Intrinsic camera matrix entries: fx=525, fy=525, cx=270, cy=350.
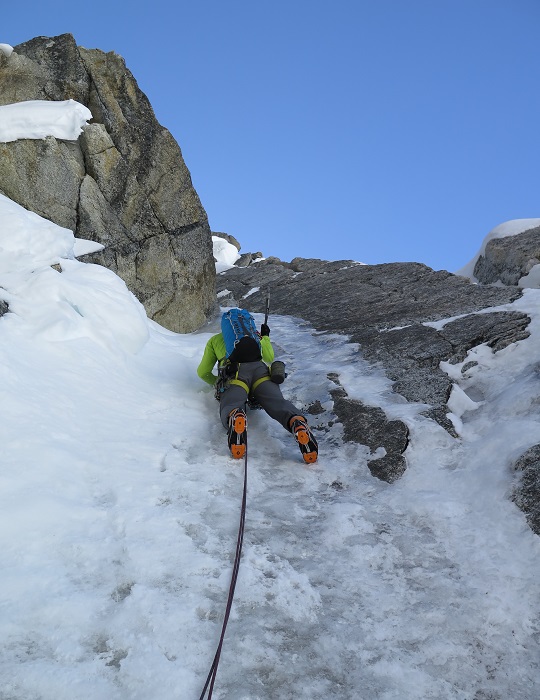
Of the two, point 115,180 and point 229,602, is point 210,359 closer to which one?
point 229,602

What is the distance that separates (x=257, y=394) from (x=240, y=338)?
3.05 ft

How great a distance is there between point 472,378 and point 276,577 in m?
5.48

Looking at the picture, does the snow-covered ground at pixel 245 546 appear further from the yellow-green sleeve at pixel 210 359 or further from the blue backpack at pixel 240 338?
the blue backpack at pixel 240 338

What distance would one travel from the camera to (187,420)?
24.4 feet

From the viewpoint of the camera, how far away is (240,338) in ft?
26.1

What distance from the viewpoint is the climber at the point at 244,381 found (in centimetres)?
650

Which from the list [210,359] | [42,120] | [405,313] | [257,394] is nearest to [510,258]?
[405,313]

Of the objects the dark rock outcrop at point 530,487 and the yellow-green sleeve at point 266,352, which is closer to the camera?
the dark rock outcrop at point 530,487

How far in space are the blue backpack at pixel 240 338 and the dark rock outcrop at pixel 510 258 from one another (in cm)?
1221

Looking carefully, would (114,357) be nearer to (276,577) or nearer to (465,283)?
(276,577)

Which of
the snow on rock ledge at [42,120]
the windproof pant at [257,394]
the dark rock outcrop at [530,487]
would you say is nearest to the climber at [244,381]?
the windproof pant at [257,394]

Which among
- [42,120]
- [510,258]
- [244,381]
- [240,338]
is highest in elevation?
[510,258]

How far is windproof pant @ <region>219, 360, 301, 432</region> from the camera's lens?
7031 millimetres

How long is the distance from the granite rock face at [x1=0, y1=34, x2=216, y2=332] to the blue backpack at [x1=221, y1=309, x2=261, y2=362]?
533 centimetres
